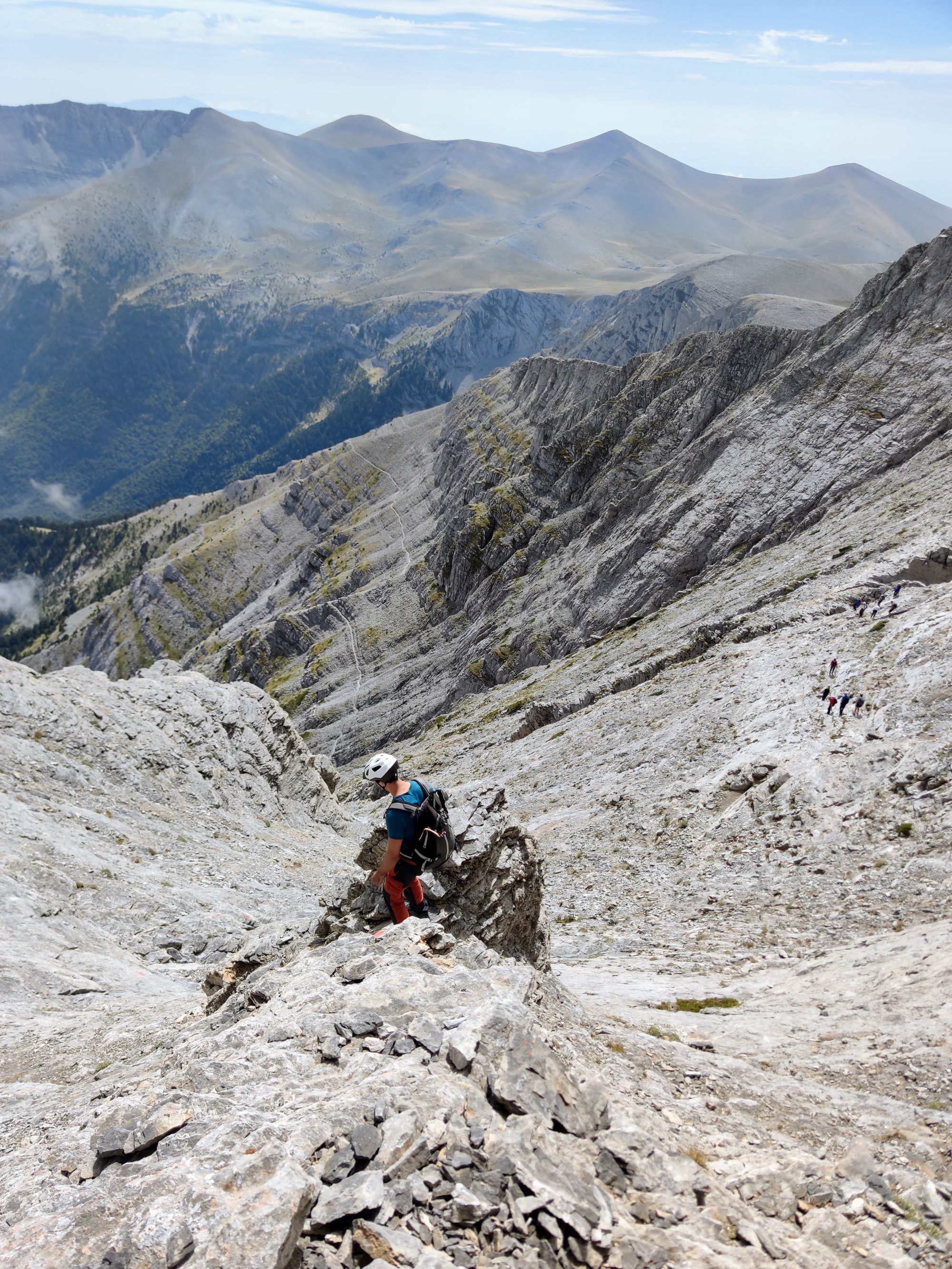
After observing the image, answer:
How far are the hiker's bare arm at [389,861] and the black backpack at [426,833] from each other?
14 centimetres

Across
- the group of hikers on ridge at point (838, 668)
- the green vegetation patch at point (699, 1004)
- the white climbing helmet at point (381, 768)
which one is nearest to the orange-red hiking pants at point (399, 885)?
the white climbing helmet at point (381, 768)

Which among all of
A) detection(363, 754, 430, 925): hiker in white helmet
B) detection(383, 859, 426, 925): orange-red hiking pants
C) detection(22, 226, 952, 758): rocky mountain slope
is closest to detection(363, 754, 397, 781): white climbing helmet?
detection(363, 754, 430, 925): hiker in white helmet

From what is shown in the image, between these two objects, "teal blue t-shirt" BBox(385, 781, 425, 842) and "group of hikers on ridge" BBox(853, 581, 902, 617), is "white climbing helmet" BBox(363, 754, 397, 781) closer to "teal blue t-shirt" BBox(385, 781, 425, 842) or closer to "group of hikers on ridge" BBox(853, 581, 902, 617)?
"teal blue t-shirt" BBox(385, 781, 425, 842)

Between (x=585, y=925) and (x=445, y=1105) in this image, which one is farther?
(x=585, y=925)

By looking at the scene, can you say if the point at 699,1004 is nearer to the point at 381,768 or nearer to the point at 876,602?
the point at 381,768

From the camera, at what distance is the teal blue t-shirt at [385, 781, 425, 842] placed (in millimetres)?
13141

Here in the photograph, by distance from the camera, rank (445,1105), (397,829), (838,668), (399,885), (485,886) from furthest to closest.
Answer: (838,668) < (485,886) < (399,885) < (397,829) < (445,1105)

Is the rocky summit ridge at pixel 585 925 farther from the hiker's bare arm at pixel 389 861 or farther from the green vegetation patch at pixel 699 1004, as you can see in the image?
the hiker's bare arm at pixel 389 861

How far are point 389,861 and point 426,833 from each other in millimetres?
893

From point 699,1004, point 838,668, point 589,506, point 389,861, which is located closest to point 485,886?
point 389,861

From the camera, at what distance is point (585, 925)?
27.6 meters

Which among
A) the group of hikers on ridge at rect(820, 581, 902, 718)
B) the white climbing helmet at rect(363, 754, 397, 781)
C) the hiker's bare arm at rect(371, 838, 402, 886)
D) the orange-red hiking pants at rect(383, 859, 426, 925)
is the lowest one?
the group of hikers on ridge at rect(820, 581, 902, 718)

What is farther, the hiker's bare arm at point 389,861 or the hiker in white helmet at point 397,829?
the hiker's bare arm at point 389,861

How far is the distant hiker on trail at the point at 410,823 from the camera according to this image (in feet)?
A: 42.7
